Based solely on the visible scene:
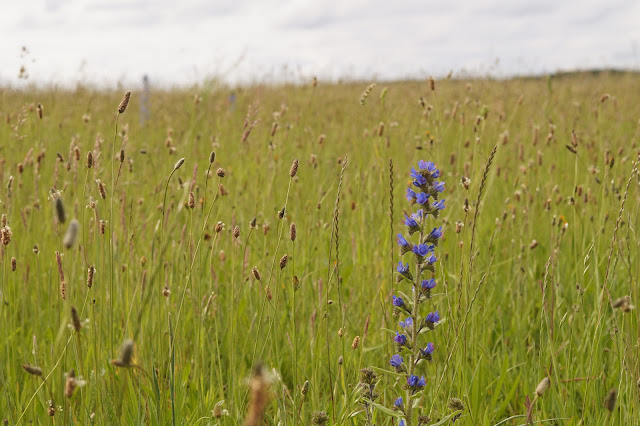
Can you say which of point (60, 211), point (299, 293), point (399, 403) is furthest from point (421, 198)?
point (299, 293)

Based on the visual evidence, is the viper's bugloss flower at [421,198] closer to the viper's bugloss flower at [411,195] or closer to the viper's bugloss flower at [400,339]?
the viper's bugloss flower at [411,195]

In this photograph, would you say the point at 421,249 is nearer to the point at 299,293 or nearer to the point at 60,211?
A: the point at 60,211

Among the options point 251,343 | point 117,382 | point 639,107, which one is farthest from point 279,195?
point 639,107

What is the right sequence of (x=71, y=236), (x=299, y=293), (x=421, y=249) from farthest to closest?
(x=299, y=293), (x=421, y=249), (x=71, y=236)

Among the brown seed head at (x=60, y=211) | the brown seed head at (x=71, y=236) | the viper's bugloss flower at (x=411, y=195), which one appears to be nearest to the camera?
the brown seed head at (x=71, y=236)

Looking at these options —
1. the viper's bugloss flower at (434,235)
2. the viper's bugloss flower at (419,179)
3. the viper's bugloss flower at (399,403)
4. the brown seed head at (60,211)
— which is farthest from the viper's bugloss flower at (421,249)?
the brown seed head at (60,211)

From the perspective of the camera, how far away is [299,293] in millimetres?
2420

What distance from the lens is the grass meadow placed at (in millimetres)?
1526

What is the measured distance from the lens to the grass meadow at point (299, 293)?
153cm

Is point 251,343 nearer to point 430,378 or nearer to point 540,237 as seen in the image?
point 430,378

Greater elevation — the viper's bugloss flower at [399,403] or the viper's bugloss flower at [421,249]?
the viper's bugloss flower at [421,249]

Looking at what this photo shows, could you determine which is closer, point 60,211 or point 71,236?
point 71,236

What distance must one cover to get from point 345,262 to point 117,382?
1.54 m

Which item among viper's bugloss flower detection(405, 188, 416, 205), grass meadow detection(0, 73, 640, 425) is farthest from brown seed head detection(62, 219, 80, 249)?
viper's bugloss flower detection(405, 188, 416, 205)
